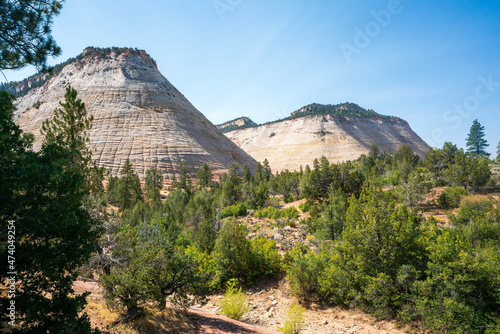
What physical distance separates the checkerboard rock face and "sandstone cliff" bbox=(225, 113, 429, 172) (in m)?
33.0

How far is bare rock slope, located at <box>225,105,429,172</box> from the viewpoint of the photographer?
102 m

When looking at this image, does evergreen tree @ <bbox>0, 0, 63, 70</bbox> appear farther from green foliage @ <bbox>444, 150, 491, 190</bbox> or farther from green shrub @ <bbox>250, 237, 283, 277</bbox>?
green foliage @ <bbox>444, 150, 491, 190</bbox>

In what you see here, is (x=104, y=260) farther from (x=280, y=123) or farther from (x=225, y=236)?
(x=280, y=123)

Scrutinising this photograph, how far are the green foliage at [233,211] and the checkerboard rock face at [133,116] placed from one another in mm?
31194

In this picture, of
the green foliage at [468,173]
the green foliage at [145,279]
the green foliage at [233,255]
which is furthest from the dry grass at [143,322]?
the green foliage at [468,173]

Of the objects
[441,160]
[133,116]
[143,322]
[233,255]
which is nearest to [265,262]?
[233,255]

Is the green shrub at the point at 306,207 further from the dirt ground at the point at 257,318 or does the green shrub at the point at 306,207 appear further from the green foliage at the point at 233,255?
the green foliage at the point at 233,255

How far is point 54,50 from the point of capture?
6.46 meters

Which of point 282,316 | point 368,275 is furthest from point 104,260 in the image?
point 368,275

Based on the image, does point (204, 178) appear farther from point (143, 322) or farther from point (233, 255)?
point (143, 322)

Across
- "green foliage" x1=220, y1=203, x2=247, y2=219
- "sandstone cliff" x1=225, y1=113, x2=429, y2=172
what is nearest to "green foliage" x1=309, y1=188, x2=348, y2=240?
"green foliage" x1=220, y1=203, x2=247, y2=219

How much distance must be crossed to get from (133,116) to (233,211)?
5309 cm

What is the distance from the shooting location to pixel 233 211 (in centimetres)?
3350

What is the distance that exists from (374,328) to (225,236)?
10.1 metres
